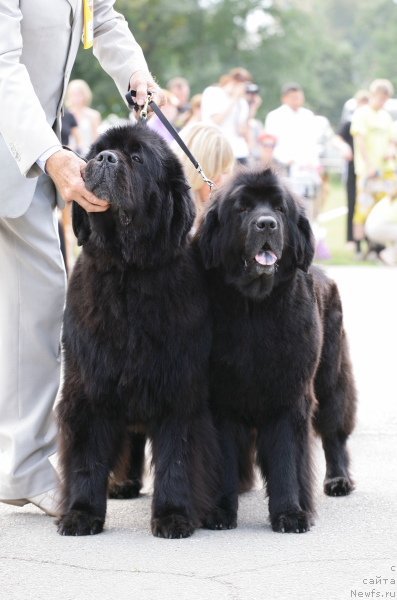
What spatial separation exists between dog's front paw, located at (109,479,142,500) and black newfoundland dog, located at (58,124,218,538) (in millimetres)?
652

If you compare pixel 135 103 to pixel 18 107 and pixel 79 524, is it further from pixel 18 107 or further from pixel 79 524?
pixel 79 524

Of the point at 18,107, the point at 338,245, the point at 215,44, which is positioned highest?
the point at 18,107

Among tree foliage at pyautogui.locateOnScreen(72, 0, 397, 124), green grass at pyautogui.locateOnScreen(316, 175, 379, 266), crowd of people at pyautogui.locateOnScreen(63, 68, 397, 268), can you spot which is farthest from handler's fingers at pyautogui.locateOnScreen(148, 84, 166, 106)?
tree foliage at pyautogui.locateOnScreen(72, 0, 397, 124)

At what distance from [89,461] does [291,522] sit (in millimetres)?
854

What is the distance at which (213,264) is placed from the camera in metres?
4.79

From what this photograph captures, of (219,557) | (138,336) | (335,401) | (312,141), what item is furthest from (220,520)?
(312,141)

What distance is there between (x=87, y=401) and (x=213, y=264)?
762mm

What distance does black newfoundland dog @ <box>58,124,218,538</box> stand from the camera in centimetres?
451

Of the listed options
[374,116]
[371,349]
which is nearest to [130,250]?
[371,349]

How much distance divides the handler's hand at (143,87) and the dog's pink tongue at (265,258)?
99 centimetres

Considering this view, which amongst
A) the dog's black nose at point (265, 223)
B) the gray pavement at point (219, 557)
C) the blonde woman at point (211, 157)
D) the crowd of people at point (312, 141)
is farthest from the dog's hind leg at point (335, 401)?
the crowd of people at point (312, 141)

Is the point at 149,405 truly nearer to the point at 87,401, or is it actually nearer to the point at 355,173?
the point at 87,401

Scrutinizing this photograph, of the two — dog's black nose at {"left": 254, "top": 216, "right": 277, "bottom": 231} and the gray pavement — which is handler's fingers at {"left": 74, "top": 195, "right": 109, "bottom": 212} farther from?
the gray pavement

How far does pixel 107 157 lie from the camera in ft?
14.3
